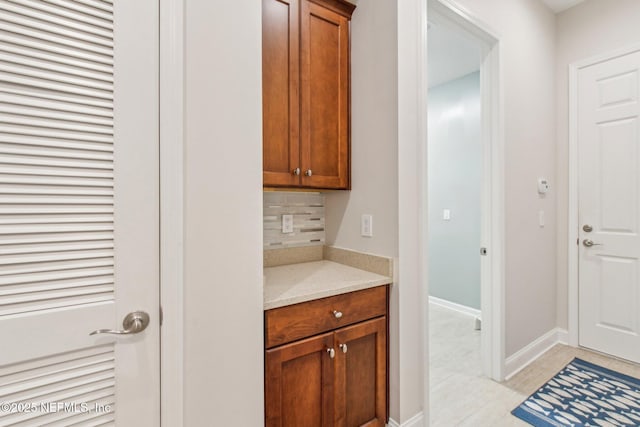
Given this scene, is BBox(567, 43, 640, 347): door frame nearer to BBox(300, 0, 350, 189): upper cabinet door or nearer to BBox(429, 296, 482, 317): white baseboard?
BBox(429, 296, 482, 317): white baseboard

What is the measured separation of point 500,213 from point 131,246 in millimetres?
2170

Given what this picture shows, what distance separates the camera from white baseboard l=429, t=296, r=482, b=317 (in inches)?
129

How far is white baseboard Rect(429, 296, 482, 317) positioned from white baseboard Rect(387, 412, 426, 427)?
209cm

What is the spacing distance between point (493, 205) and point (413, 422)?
4.83 ft

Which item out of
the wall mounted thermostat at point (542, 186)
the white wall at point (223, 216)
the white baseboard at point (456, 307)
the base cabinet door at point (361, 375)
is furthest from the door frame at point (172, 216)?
the white baseboard at point (456, 307)

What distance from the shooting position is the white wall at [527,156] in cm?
211

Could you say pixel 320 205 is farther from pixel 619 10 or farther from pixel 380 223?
pixel 619 10

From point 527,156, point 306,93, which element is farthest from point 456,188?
point 306,93

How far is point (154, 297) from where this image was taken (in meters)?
Result: 0.89

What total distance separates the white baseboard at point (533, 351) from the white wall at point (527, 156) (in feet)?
0.16

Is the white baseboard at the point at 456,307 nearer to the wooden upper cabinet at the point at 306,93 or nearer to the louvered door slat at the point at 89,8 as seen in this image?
the wooden upper cabinet at the point at 306,93

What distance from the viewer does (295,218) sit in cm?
182

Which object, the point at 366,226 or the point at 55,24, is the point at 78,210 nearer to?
the point at 55,24

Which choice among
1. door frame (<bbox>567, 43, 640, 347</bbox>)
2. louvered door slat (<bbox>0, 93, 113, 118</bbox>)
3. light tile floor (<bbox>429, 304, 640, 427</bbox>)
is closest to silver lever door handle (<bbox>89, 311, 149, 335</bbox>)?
louvered door slat (<bbox>0, 93, 113, 118</bbox>)
